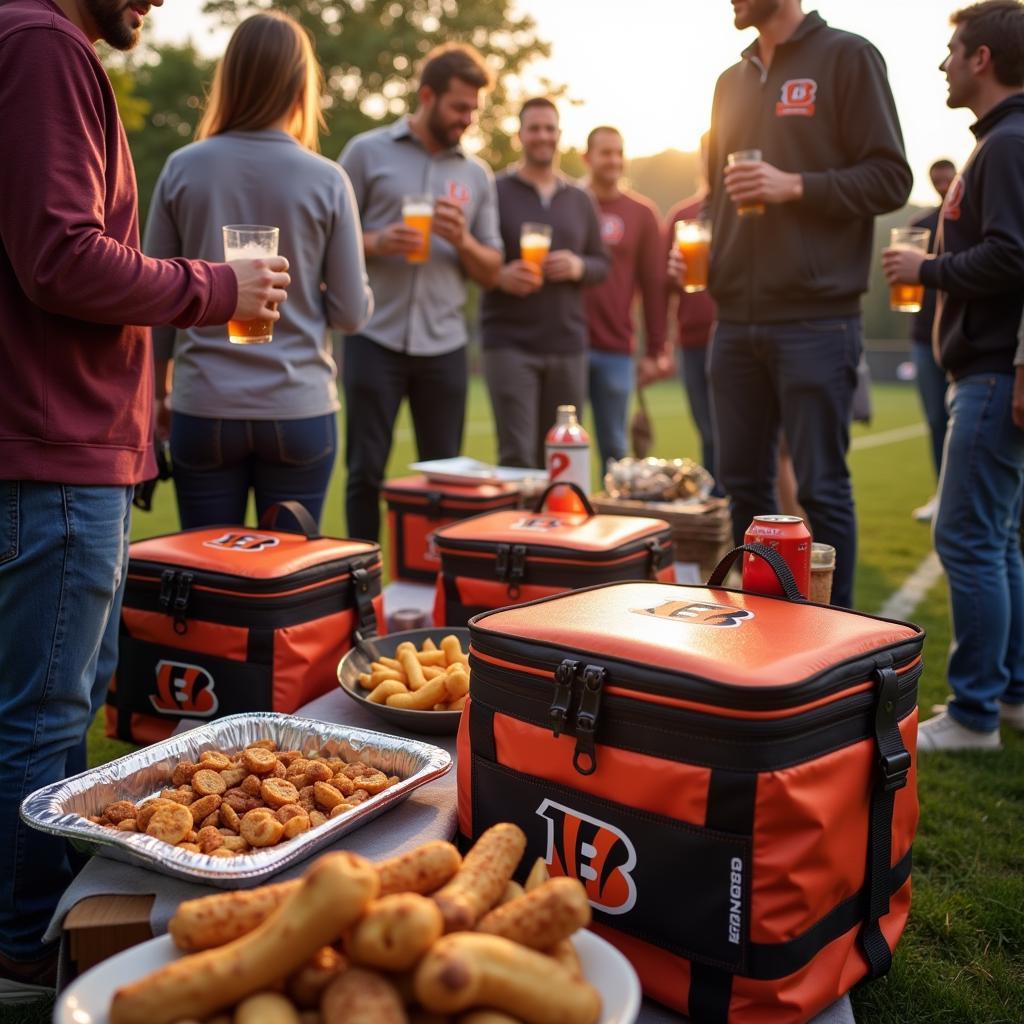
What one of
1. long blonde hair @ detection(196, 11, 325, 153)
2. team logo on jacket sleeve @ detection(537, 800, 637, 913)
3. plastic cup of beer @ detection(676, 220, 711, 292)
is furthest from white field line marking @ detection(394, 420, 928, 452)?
team logo on jacket sleeve @ detection(537, 800, 637, 913)

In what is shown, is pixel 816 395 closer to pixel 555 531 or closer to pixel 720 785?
pixel 555 531

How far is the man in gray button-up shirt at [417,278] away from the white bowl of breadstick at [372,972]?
3.67 m

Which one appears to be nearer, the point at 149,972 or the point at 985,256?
the point at 149,972

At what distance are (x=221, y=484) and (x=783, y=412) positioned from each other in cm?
211

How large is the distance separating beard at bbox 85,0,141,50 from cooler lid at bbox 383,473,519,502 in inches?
103

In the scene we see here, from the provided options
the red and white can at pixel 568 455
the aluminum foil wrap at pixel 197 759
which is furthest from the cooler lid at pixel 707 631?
the red and white can at pixel 568 455

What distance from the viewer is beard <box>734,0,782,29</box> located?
12.6 ft

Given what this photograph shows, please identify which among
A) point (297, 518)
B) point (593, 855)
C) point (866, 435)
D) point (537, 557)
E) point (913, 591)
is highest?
point (297, 518)

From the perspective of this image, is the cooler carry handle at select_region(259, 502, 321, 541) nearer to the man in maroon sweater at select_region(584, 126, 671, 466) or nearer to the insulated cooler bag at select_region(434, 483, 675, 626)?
the insulated cooler bag at select_region(434, 483, 675, 626)

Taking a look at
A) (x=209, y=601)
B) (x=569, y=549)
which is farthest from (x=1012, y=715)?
(x=209, y=601)

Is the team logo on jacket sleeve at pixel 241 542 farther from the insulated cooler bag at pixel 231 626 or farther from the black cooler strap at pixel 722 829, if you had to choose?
the black cooler strap at pixel 722 829

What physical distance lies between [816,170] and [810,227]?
0.76ft

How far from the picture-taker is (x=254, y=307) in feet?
7.61

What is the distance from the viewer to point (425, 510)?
15.4 feet
